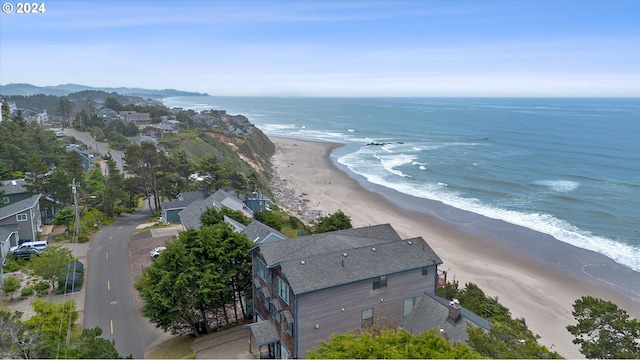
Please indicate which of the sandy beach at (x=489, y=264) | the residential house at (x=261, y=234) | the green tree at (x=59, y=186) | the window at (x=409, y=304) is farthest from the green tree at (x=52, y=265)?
the sandy beach at (x=489, y=264)

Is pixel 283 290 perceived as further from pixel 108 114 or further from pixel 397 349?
pixel 108 114

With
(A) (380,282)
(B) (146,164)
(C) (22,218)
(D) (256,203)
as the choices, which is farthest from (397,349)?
(B) (146,164)

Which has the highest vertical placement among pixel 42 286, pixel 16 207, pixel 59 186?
pixel 59 186

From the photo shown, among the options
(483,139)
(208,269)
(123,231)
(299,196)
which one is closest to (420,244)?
(208,269)

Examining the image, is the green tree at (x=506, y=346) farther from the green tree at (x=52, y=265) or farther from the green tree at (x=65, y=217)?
the green tree at (x=65, y=217)

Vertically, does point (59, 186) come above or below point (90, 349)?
above

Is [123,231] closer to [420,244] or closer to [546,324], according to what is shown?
[420,244]

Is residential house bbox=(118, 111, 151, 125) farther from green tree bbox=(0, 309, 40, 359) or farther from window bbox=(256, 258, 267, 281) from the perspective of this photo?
green tree bbox=(0, 309, 40, 359)
